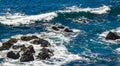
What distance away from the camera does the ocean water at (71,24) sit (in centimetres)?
6228

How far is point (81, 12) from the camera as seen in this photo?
87.4m

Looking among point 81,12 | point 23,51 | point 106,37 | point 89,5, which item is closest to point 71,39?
point 106,37

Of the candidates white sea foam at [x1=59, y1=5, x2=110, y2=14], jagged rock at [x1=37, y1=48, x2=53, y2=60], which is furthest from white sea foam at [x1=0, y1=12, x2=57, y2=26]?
jagged rock at [x1=37, y1=48, x2=53, y2=60]

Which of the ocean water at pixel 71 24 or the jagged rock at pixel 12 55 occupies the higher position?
the ocean water at pixel 71 24

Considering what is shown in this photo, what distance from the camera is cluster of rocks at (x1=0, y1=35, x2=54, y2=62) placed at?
6058cm

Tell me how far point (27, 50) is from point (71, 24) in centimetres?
1922

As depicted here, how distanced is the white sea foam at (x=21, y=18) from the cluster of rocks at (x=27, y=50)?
1222cm

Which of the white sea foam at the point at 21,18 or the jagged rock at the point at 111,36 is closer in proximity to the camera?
the jagged rock at the point at 111,36

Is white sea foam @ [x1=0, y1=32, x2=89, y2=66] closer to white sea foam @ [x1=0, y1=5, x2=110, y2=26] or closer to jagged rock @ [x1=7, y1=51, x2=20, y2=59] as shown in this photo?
jagged rock @ [x1=7, y1=51, x2=20, y2=59]

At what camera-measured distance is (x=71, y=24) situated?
3137 inches

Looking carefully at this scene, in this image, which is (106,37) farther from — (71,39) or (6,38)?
(6,38)

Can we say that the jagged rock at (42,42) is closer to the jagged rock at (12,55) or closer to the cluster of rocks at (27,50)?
the cluster of rocks at (27,50)

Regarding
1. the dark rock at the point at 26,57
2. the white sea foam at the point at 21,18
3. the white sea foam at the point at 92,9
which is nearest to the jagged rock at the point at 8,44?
the dark rock at the point at 26,57

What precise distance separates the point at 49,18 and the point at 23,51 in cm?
2102
